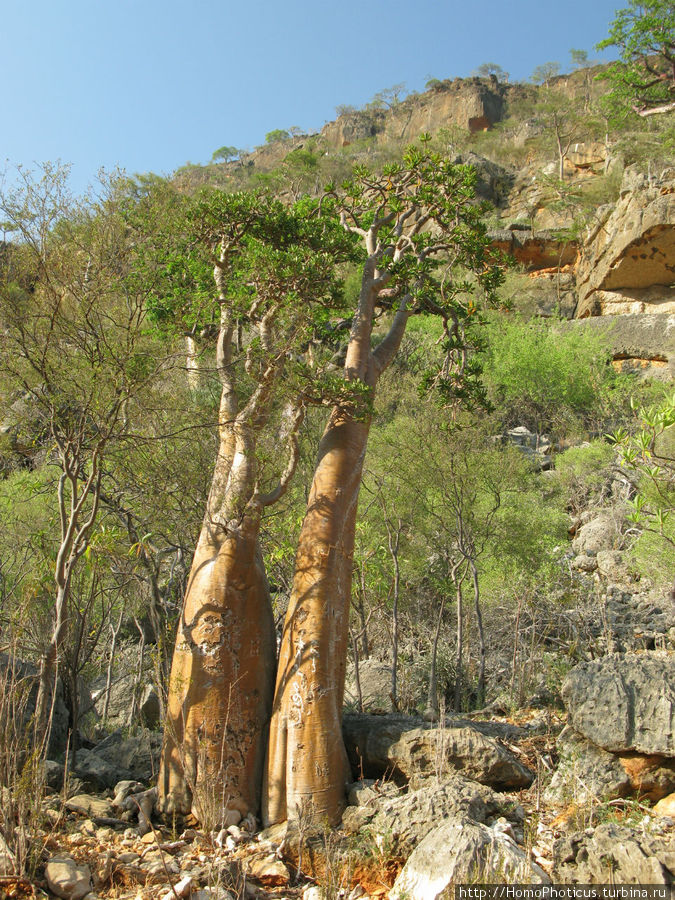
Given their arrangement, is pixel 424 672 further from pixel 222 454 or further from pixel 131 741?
pixel 222 454

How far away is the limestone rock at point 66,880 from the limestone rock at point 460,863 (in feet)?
5.00

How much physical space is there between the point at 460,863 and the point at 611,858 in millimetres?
677

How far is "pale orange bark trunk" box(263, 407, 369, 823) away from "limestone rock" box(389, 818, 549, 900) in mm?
979

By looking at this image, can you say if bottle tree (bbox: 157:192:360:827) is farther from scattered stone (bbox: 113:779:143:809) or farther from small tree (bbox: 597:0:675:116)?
small tree (bbox: 597:0:675:116)

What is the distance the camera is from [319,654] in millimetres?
4609

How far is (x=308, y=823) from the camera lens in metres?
4.18

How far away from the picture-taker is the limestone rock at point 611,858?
2.90 m

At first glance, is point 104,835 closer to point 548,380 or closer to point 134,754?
point 134,754

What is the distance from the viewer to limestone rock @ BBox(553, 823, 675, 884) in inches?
114

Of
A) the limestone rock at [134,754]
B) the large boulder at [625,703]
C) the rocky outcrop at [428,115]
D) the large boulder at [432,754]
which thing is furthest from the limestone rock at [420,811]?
the rocky outcrop at [428,115]

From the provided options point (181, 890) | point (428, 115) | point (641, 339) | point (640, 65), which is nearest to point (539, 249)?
point (641, 339)

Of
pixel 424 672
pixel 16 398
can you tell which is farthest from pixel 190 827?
pixel 424 672

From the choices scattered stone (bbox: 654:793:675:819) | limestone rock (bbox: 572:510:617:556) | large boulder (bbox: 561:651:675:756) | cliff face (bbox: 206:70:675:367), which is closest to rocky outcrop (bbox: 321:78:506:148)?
cliff face (bbox: 206:70:675:367)

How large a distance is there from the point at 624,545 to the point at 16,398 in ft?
29.2
